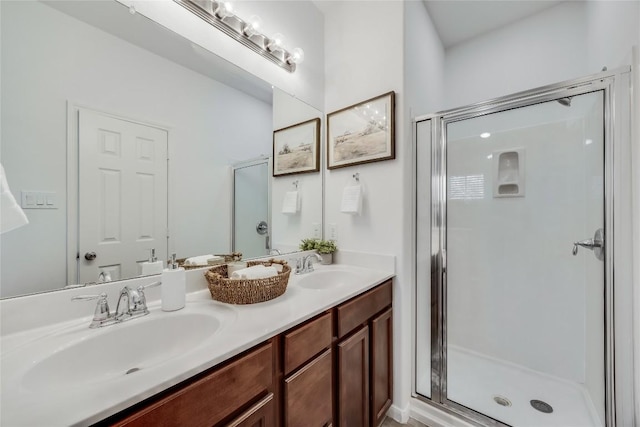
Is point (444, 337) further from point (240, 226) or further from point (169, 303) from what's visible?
point (169, 303)

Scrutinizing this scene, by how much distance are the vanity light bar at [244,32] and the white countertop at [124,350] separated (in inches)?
51.5

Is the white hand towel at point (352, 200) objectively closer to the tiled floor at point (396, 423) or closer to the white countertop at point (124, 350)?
the white countertop at point (124, 350)

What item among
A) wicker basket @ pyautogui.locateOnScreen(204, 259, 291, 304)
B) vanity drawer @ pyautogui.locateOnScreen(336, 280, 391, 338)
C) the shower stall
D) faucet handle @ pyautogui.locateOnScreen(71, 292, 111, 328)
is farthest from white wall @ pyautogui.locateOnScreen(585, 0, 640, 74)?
faucet handle @ pyautogui.locateOnScreen(71, 292, 111, 328)

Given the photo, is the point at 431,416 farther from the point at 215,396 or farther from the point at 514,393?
the point at 215,396

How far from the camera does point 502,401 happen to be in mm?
1607

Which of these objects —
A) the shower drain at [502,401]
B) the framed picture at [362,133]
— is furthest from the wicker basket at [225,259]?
the shower drain at [502,401]

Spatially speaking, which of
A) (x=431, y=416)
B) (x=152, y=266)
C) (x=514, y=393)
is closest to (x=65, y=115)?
(x=152, y=266)

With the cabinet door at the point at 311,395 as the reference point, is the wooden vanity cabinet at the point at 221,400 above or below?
above

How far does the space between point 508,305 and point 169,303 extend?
225 cm

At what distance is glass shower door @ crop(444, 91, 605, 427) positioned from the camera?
157cm

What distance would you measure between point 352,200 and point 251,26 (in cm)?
114

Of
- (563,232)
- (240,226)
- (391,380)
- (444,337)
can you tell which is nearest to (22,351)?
(240,226)

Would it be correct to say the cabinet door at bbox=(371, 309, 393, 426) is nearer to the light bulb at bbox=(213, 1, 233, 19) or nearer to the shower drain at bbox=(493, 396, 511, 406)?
the shower drain at bbox=(493, 396, 511, 406)

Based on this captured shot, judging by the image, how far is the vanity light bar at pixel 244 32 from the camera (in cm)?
125
